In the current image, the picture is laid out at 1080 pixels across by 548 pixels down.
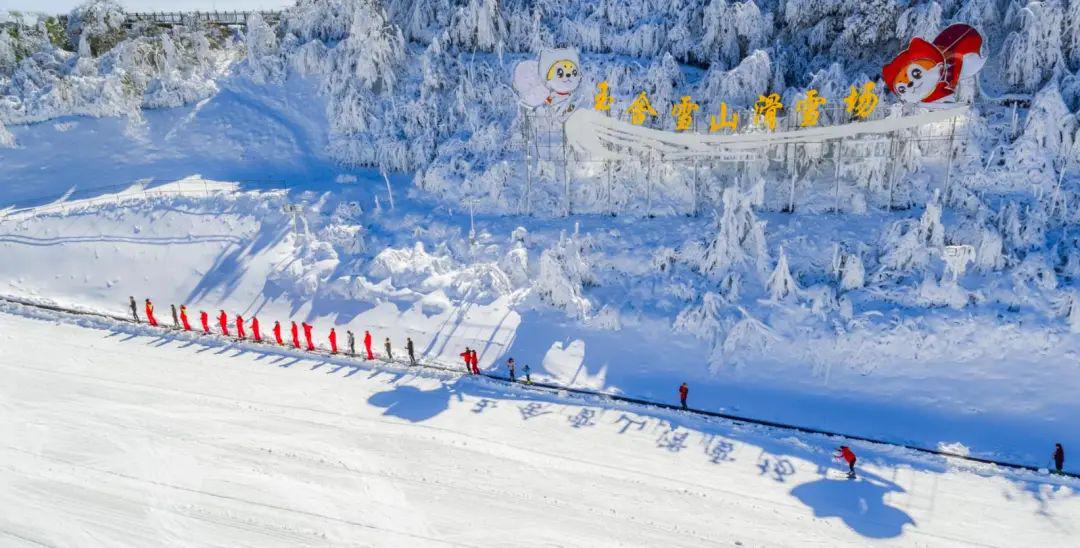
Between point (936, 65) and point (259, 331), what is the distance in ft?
76.5

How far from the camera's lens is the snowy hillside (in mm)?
19234

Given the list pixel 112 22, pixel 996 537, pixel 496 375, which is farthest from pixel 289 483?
pixel 112 22

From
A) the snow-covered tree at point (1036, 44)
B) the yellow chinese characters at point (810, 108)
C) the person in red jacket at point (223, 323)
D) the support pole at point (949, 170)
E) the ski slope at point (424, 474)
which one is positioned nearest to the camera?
the ski slope at point (424, 474)

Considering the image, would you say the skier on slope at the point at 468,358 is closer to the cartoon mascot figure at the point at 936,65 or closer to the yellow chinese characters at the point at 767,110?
the yellow chinese characters at the point at 767,110

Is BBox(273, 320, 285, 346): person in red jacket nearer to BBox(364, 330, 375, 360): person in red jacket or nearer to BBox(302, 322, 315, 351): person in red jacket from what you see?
BBox(302, 322, 315, 351): person in red jacket

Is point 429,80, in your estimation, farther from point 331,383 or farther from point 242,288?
point 331,383

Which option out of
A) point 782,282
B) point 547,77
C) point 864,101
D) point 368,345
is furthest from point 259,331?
point 864,101

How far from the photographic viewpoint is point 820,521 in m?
14.2

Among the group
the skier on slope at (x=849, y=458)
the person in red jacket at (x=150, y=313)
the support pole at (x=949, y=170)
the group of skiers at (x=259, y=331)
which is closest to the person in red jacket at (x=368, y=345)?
the group of skiers at (x=259, y=331)

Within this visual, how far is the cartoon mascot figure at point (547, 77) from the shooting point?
24516mm

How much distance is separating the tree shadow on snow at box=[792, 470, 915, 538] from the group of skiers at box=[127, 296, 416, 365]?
37.1ft

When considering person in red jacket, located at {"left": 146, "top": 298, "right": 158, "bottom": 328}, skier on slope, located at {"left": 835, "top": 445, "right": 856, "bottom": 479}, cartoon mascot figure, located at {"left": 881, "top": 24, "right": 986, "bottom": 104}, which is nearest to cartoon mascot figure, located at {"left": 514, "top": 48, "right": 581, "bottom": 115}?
cartoon mascot figure, located at {"left": 881, "top": 24, "right": 986, "bottom": 104}

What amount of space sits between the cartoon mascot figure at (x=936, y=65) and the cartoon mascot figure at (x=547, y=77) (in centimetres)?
1061

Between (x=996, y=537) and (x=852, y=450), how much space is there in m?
3.48
